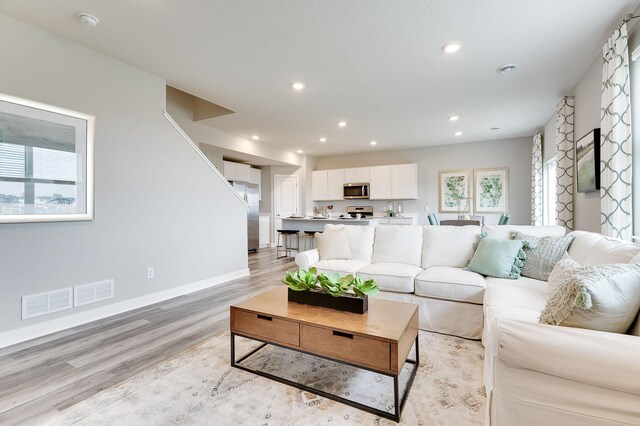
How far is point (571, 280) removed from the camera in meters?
1.21

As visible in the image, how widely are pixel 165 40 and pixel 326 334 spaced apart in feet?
9.58

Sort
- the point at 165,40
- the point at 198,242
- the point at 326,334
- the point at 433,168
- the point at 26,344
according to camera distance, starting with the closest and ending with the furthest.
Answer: the point at 326,334
the point at 26,344
the point at 165,40
the point at 198,242
the point at 433,168

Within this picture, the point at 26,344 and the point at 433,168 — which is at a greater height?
the point at 433,168

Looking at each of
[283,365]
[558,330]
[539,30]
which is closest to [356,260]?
[283,365]

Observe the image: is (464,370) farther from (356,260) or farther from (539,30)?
(539,30)

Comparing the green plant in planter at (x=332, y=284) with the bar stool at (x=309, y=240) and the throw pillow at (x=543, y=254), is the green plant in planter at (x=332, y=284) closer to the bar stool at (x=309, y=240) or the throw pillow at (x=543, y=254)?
the throw pillow at (x=543, y=254)

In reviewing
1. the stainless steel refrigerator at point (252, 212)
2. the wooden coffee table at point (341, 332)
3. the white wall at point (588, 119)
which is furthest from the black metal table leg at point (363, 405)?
the stainless steel refrigerator at point (252, 212)

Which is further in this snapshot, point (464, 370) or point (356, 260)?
point (356, 260)

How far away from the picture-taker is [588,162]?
3.05m

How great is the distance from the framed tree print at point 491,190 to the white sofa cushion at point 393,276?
15.0 ft

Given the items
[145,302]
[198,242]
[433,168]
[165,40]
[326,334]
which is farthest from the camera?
[433,168]

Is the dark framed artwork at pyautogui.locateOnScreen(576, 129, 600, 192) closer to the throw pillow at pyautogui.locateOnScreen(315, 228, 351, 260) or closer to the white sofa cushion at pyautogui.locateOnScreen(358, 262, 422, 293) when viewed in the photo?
the white sofa cushion at pyautogui.locateOnScreen(358, 262, 422, 293)

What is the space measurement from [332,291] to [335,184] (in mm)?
6250

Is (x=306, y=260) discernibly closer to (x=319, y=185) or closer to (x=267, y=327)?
(x=267, y=327)
